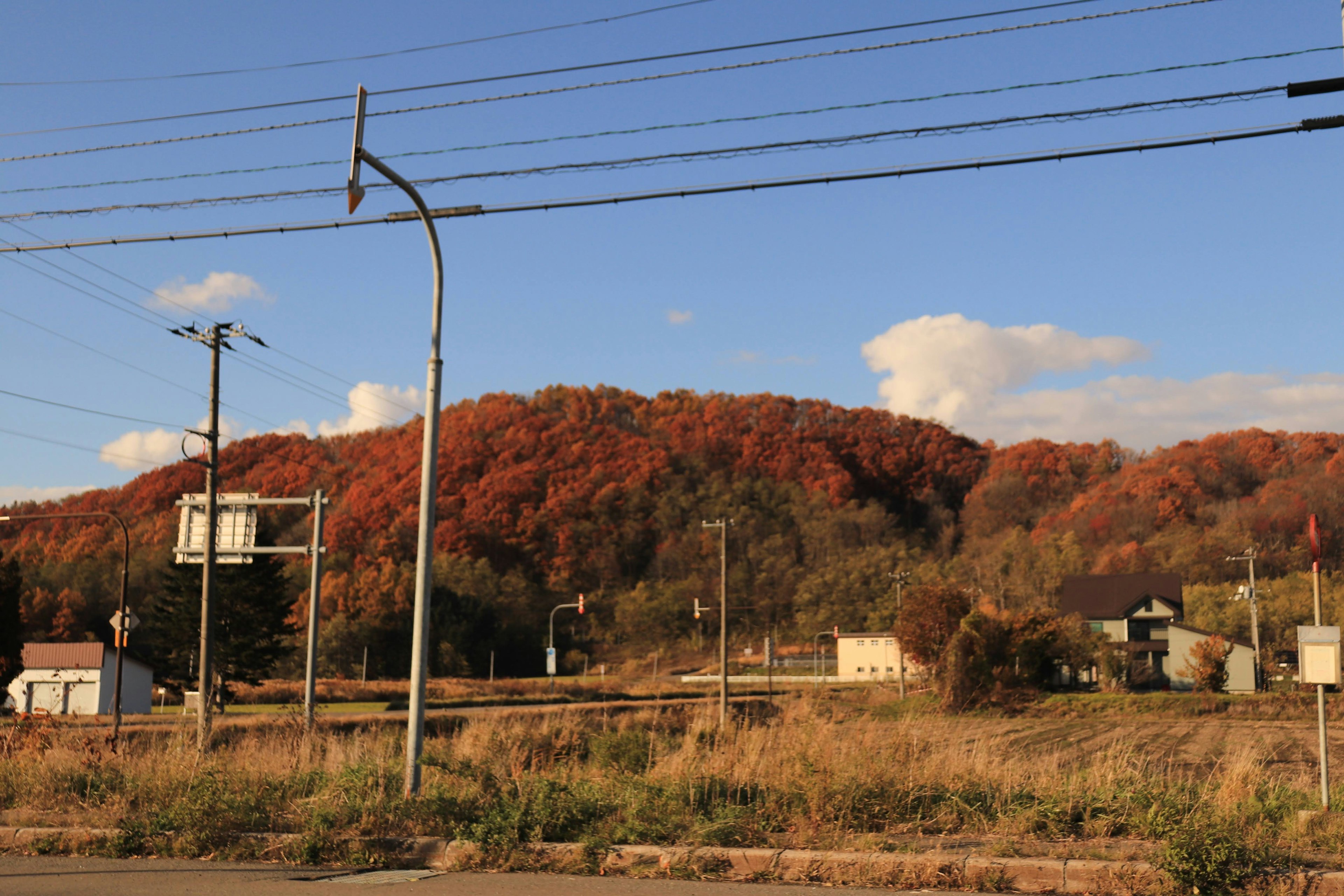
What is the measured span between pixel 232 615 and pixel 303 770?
46.6 meters

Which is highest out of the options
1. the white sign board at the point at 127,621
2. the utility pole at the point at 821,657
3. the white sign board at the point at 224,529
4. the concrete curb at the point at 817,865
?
the white sign board at the point at 224,529

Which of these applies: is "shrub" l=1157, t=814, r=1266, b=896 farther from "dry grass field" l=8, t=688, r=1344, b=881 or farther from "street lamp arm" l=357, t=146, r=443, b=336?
"street lamp arm" l=357, t=146, r=443, b=336

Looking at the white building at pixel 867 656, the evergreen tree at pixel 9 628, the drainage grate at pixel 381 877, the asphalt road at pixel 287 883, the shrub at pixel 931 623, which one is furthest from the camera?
the white building at pixel 867 656

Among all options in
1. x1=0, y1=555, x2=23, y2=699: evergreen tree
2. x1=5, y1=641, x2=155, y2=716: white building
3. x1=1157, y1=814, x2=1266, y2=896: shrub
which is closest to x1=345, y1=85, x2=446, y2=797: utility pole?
x1=1157, y1=814, x2=1266, y2=896: shrub

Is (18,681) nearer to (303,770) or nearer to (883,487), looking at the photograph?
(303,770)

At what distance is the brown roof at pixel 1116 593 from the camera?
221ft

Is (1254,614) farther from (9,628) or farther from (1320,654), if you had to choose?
(9,628)

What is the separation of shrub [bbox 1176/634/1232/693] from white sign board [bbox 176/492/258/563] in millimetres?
50499

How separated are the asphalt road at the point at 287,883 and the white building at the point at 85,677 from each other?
51.5 meters

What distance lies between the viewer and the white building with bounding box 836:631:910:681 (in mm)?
77000

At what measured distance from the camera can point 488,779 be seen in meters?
10.1

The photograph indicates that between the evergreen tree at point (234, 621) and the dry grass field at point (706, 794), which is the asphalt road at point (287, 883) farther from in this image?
the evergreen tree at point (234, 621)

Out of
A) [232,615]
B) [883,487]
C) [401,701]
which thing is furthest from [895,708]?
[883,487]

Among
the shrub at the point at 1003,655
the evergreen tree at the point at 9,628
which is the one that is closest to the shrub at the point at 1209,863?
the shrub at the point at 1003,655
